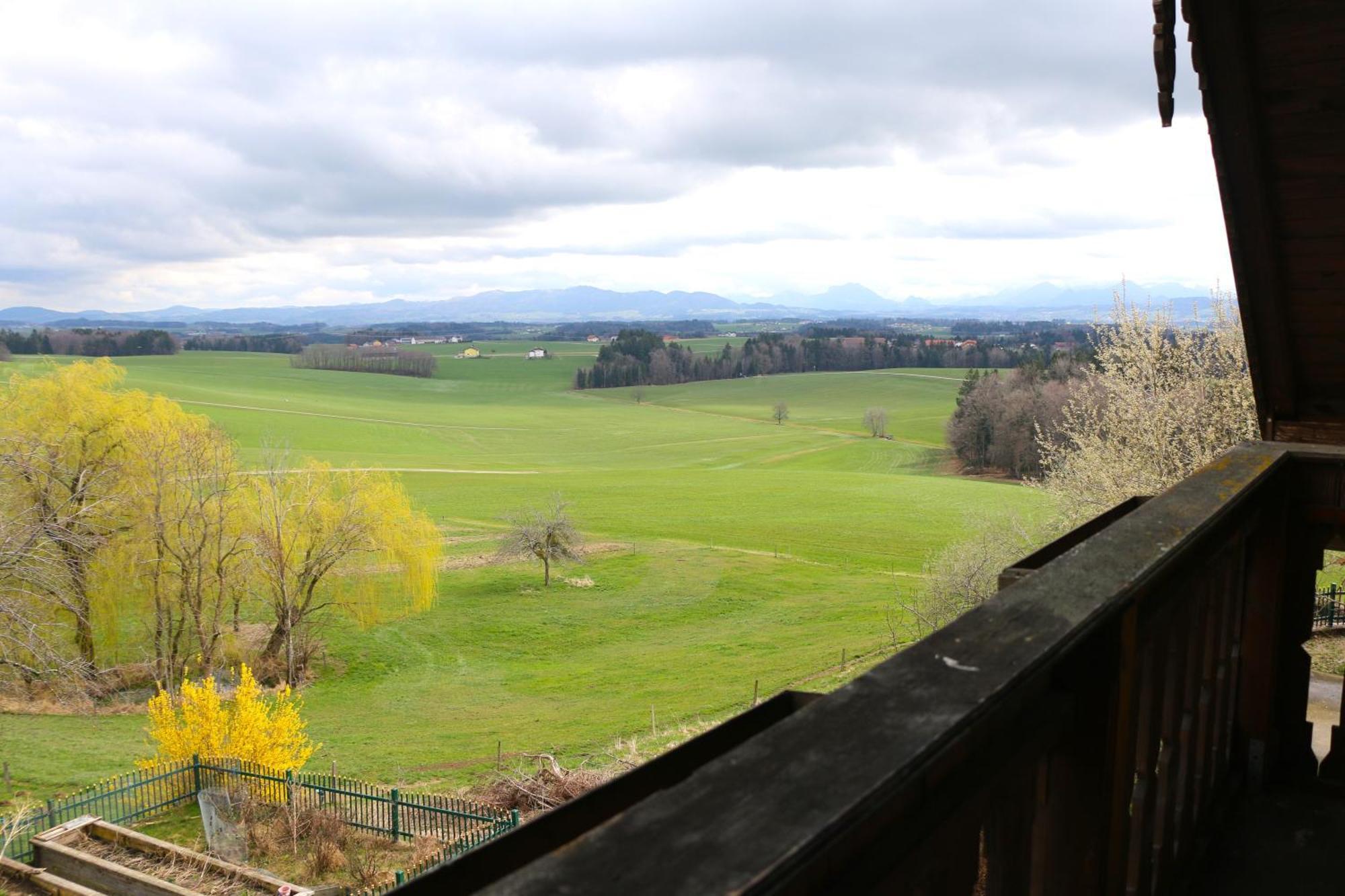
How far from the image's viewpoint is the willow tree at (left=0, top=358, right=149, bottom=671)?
79.5ft

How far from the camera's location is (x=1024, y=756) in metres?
1.36

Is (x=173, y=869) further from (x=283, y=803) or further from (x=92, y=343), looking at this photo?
(x=92, y=343)

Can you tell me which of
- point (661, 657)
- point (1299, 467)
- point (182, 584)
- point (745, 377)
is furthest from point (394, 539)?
point (745, 377)

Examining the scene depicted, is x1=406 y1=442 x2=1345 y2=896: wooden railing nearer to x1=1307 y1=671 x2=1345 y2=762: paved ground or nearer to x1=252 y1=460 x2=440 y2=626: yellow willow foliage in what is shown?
x1=1307 y1=671 x2=1345 y2=762: paved ground

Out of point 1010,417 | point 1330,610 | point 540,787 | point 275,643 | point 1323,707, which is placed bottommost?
point 275,643

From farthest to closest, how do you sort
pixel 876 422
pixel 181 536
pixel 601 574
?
pixel 876 422 → pixel 601 574 → pixel 181 536

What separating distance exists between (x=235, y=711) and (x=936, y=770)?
24034 millimetres

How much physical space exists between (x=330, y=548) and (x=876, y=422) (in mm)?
62004

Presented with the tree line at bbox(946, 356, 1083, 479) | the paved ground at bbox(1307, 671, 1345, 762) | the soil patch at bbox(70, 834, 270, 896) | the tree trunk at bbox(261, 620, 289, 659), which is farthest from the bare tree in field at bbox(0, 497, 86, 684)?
the tree line at bbox(946, 356, 1083, 479)

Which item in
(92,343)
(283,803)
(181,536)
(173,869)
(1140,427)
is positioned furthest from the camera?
(92,343)

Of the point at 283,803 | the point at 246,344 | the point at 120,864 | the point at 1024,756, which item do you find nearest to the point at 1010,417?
the point at 283,803

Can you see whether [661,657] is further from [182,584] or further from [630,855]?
[630,855]

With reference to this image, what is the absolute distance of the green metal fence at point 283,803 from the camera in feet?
53.7

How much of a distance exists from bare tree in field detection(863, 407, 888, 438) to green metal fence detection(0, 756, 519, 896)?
6859 cm
